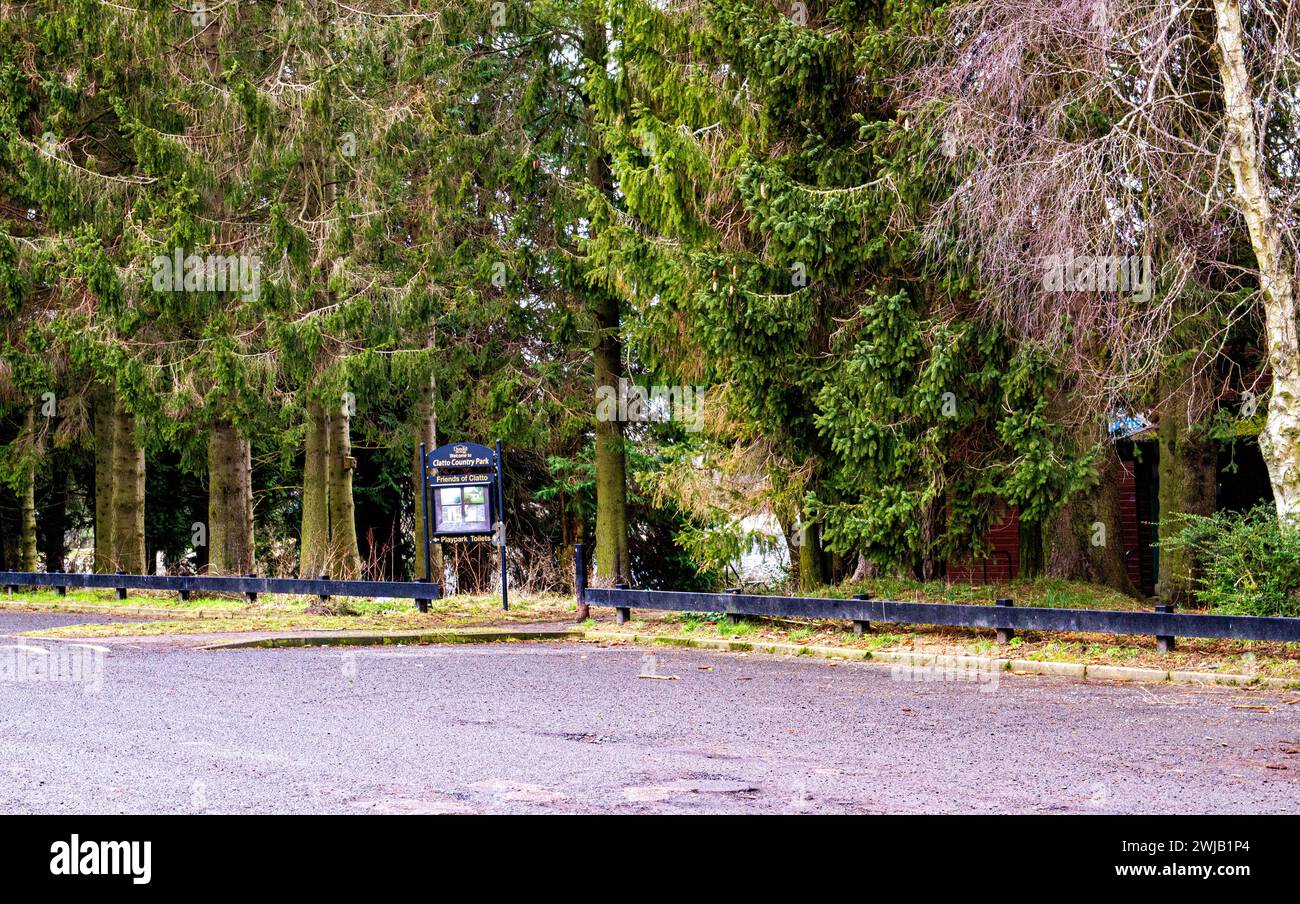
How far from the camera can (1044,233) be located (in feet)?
47.2

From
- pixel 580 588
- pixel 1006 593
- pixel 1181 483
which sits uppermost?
pixel 1181 483

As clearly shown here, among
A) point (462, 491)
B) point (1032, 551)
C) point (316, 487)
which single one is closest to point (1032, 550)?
point (1032, 551)

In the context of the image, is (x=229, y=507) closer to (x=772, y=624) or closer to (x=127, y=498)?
(x=127, y=498)

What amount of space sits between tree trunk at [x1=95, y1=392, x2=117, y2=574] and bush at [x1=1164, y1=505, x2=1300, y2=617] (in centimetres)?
2112

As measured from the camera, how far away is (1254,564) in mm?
13211

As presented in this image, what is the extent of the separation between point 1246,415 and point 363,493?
2175 cm

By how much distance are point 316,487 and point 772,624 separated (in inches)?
439

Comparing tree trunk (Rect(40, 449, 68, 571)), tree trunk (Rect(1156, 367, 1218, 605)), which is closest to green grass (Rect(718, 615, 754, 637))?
tree trunk (Rect(1156, 367, 1218, 605))

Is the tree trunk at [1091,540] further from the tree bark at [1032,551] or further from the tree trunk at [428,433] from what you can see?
the tree trunk at [428,433]

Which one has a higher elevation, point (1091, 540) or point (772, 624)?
point (1091, 540)

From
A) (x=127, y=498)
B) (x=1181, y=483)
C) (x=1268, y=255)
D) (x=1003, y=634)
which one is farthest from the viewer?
(x=127, y=498)

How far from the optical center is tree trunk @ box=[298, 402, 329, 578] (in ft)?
79.9
